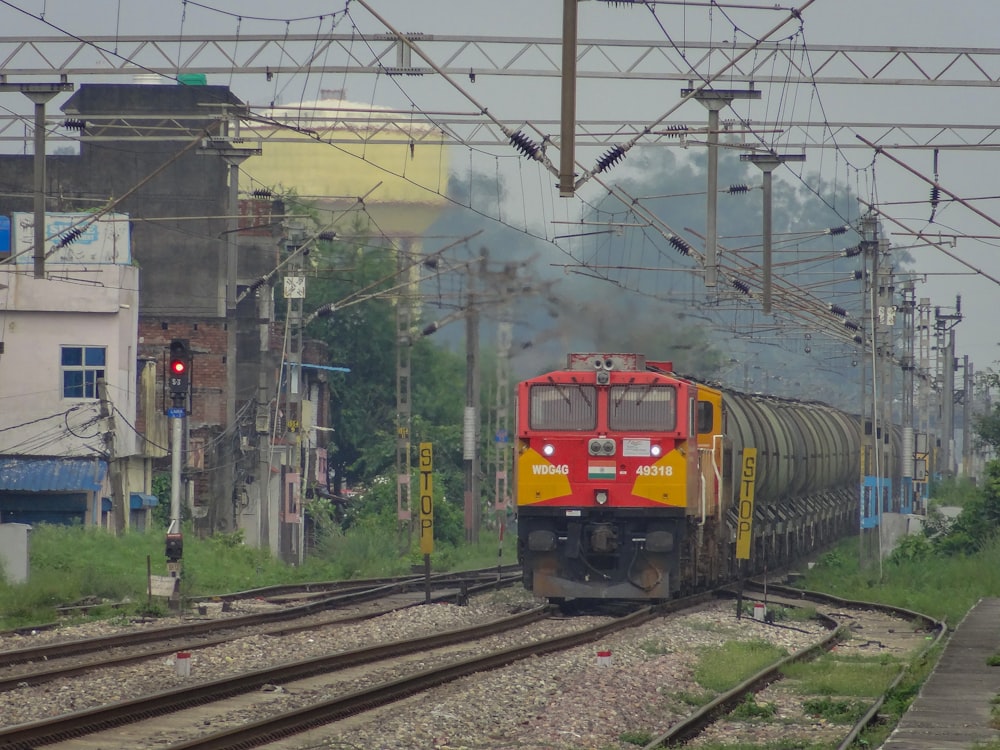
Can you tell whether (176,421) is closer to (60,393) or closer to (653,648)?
(653,648)

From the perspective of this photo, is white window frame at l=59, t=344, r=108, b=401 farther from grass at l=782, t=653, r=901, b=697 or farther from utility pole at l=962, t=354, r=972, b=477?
utility pole at l=962, t=354, r=972, b=477

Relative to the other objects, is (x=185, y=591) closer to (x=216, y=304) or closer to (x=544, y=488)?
(x=544, y=488)

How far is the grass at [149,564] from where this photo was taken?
21.8 metres

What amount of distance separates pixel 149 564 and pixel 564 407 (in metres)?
6.08

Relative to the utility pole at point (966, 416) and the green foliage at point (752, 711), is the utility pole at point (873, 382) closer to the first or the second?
the green foliage at point (752, 711)

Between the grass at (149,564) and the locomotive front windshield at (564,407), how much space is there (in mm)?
5780

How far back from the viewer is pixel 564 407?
21531 millimetres

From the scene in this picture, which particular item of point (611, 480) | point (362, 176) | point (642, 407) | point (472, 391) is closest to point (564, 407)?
point (642, 407)

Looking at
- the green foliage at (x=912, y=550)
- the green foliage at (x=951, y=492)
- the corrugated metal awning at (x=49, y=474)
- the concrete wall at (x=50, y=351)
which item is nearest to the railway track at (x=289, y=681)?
the green foliage at (x=912, y=550)

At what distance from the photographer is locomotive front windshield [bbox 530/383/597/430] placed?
70.3 ft

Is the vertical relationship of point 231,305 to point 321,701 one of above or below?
above

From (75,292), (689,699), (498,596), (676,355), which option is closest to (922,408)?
(676,355)

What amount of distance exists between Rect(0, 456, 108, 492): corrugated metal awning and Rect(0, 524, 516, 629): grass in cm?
232

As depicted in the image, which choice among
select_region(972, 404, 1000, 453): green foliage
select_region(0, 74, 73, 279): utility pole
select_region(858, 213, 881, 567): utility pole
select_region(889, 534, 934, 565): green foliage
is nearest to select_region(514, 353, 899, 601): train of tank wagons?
select_region(0, 74, 73, 279): utility pole
